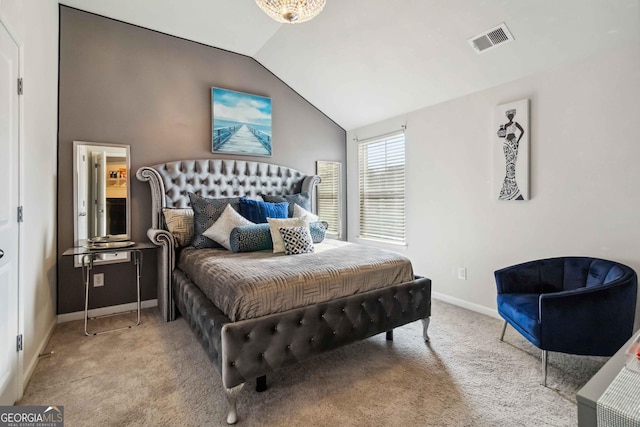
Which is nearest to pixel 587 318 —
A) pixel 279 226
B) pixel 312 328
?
pixel 312 328

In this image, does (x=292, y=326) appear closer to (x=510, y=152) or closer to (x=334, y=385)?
(x=334, y=385)

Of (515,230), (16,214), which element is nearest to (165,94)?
(16,214)

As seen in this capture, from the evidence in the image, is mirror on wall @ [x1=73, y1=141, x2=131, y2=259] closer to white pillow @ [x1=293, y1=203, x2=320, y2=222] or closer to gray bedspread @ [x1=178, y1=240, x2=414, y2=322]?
gray bedspread @ [x1=178, y1=240, x2=414, y2=322]

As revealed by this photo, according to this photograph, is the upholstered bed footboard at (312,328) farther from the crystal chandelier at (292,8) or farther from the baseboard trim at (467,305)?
the crystal chandelier at (292,8)

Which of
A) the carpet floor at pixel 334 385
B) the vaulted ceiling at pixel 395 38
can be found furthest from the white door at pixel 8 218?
the vaulted ceiling at pixel 395 38

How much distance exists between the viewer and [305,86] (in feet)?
14.0

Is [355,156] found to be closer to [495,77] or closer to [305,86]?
[305,86]

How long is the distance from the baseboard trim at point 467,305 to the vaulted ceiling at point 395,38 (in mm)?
2305

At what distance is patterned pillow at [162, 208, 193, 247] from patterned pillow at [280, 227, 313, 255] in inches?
44.7

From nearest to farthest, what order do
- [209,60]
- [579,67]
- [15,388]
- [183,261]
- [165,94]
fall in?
[15,388] → [579,67] → [183,261] → [165,94] → [209,60]

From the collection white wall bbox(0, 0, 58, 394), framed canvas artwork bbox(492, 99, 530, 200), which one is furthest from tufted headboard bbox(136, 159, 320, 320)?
framed canvas artwork bbox(492, 99, 530, 200)

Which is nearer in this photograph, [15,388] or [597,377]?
[597,377]

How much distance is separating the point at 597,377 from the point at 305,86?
→ 4.15 meters

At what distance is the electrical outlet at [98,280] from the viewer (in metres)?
3.19
